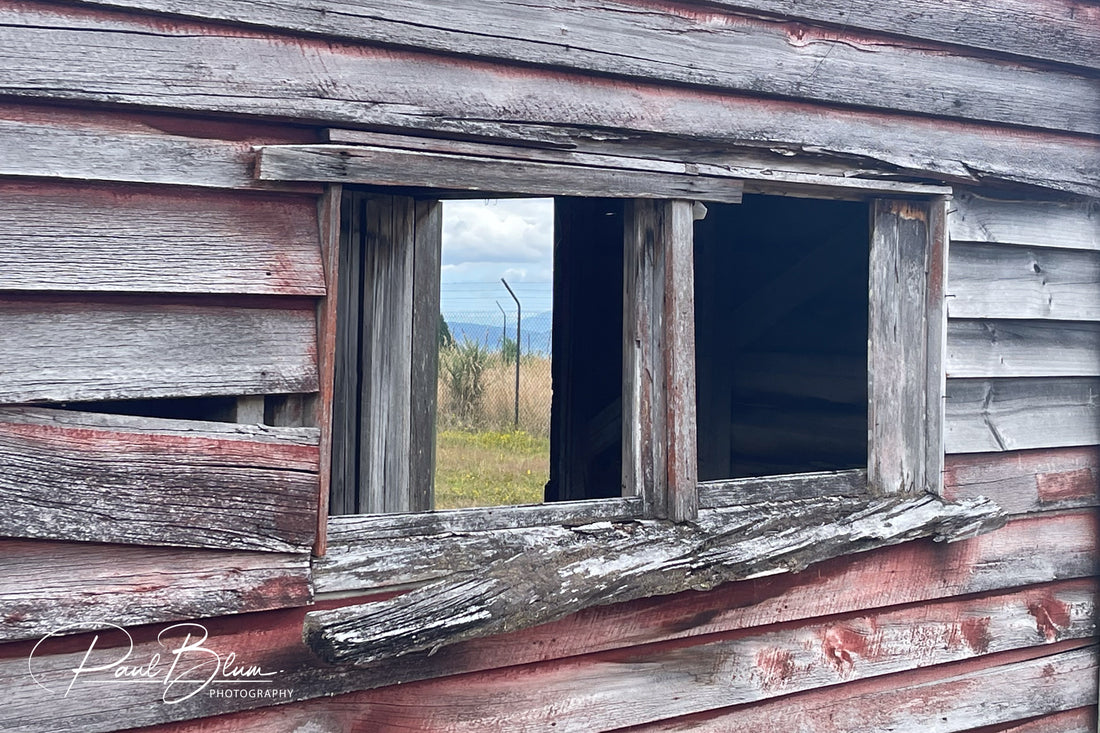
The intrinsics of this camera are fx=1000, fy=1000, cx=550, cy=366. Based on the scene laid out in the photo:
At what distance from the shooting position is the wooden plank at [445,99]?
1854mm

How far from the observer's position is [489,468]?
926cm

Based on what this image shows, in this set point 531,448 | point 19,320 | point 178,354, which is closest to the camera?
point 19,320

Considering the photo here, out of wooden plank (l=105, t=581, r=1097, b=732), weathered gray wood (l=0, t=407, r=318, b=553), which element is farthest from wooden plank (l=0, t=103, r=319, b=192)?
wooden plank (l=105, t=581, r=1097, b=732)

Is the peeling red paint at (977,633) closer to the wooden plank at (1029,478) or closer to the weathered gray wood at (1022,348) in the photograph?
the wooden plank at (1029,478)

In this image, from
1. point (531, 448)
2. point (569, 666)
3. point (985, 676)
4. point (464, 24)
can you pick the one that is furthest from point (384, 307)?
point (531, 448)

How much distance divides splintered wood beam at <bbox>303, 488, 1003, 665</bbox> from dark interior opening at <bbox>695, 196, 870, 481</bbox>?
181 cm

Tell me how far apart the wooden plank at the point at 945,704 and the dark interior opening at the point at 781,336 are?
4.69ft

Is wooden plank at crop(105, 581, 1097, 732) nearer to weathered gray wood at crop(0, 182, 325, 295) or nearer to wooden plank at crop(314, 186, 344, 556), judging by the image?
wooden plank at crop(314, 186, 344, 556)

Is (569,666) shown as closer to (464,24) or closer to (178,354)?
(178,354)

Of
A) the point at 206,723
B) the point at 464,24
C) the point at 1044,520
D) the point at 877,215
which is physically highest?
the point at 464,24

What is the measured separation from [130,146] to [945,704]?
2.80 m

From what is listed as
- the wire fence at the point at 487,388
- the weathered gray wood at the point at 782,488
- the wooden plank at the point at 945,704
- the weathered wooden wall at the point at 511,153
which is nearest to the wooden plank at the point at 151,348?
the weathered wooden wall at the point at 511,153

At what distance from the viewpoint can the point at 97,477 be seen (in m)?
1.89

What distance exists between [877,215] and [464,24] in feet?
4.58
